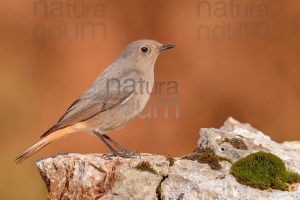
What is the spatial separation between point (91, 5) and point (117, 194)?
11.5 meters

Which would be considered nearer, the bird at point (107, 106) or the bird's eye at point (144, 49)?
the bird at point (107, 106)

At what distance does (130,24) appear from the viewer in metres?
18.8

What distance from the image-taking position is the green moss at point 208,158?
8.20 metres

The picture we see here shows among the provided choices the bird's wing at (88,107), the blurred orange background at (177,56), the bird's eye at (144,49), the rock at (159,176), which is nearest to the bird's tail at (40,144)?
the bird's wing at (88,107)

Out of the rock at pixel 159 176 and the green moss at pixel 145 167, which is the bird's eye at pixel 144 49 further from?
the green moss at pixel 145 167

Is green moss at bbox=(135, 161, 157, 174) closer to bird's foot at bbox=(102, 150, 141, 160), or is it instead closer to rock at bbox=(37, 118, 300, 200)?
rock at bbox=(37, 118, 300, 200)

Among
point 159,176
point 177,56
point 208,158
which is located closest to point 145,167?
point 159,176

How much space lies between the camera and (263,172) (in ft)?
26.3

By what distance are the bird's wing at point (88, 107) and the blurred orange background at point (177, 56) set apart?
289 inches

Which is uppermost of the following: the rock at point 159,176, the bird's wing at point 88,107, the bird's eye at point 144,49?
the bird's eye at point 144,49

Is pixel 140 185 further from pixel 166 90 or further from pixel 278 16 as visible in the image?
pixel 278 16

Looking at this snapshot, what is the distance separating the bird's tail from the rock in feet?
2.51

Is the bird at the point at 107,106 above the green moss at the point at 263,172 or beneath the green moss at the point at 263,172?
above

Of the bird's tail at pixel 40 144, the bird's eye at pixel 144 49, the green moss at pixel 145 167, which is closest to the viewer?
the green moss at pixel 145 167
